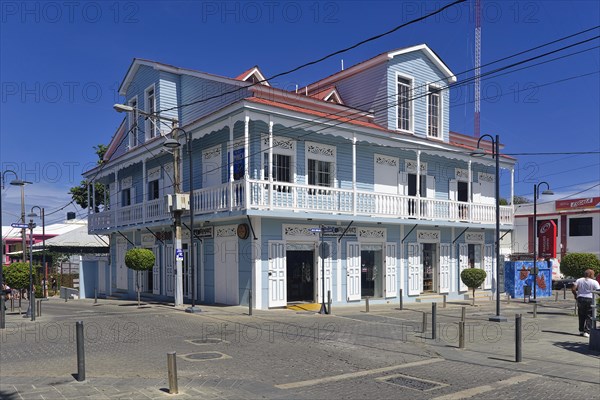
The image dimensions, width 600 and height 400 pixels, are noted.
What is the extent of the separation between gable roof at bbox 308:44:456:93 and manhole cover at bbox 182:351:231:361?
16794 millimetres

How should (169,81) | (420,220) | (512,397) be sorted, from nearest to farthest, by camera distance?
(512,397) < (420,220) < (169,81)

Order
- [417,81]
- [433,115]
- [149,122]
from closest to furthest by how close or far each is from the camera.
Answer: [417,81] < [149,122] < [433,115]

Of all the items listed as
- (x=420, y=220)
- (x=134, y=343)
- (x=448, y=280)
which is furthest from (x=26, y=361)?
(x=448, y=280)

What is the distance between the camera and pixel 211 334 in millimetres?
13047

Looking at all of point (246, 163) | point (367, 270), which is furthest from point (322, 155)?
point (367, 270)

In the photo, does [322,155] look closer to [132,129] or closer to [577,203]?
[132,129]

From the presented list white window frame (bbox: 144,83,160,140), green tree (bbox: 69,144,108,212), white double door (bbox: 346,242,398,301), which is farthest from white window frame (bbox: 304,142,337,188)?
green tree (bbox: 69,144,108,212)

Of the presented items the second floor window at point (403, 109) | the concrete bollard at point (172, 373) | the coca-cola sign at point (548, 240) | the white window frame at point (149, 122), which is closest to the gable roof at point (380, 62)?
the second floor window at point (403, 109)

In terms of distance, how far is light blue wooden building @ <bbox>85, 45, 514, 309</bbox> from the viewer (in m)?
19.0

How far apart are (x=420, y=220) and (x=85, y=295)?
19058 millimetres

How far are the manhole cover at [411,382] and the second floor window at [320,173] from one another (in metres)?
12.8

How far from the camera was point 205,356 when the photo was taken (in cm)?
1027

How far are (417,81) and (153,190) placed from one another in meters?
13.8

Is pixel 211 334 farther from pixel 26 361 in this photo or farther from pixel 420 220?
pixel 420 220
